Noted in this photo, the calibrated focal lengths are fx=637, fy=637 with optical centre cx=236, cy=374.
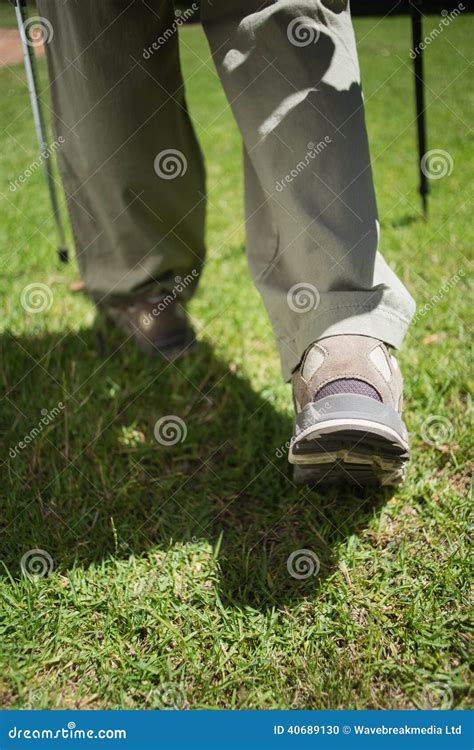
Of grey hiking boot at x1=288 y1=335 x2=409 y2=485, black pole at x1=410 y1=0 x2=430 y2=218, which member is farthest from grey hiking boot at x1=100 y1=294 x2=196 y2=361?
black pole at x1=410 y1=0 x2=430 y2=218

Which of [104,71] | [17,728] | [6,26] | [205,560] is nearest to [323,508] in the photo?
[205,560]

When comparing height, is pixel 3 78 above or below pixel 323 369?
above

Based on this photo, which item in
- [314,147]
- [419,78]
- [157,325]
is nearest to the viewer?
[314,147]

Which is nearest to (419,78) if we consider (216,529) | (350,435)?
(350,435)

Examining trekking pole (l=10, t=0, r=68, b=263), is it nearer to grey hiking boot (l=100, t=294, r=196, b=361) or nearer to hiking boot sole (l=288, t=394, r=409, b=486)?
grey hiking boot (l=100, t=294, r=196, b=361)

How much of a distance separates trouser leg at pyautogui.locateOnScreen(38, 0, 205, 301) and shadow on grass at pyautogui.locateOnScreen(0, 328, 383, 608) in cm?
29

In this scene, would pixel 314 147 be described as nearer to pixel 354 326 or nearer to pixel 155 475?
pixel 354 326

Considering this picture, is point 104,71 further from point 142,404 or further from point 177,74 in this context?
point 142,404

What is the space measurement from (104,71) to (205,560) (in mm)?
1137

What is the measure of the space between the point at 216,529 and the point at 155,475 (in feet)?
0.76

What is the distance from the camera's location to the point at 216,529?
1.40m

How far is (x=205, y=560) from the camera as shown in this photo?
133 cm

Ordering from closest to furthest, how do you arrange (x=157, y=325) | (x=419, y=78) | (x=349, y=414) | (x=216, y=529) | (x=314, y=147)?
(x=349, y=414)
(x=314, y=147)
(x=216, y=529)
(x=157, y=325)
(x=419, y=78)

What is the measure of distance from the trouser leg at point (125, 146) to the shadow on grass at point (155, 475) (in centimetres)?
29
